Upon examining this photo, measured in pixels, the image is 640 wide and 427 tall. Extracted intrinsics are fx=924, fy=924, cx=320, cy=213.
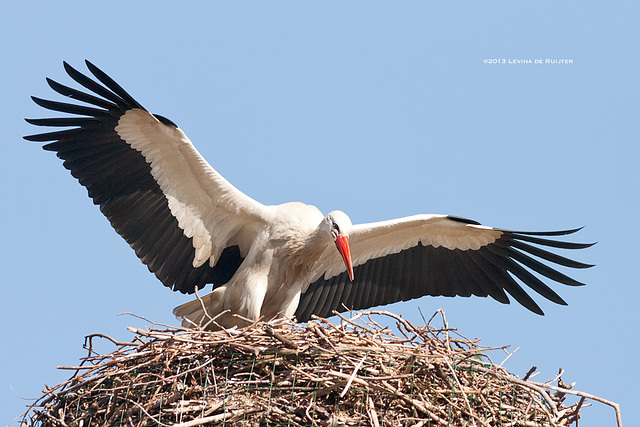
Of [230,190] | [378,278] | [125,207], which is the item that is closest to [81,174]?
[125,207]

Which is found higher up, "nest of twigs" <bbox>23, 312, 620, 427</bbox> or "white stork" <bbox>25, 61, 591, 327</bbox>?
"white stork" <bbox>25, 61, 591, 327</bbox>

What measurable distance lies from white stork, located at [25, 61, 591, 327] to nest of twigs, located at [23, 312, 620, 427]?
4.58ft

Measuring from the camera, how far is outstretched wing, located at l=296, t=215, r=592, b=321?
26.1ft

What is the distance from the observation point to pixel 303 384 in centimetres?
550

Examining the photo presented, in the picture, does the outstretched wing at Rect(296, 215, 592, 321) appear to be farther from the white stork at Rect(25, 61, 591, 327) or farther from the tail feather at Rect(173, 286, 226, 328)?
the tail feather at Rect(173, 286, 226, 328)

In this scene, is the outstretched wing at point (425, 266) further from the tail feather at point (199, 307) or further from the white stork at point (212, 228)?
the tail feather at point (199, 307)

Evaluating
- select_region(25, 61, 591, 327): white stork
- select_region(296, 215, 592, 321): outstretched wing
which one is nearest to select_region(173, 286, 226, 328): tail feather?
select_region(25, 61, 591, 327): white stork

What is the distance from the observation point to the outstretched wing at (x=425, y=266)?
795 centimetres

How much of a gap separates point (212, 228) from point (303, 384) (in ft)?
8.61

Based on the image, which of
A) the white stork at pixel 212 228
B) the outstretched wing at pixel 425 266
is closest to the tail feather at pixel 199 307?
the white stork at pixel 212 228

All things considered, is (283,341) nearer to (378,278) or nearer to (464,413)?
(464,413)

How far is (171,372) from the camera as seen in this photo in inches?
225

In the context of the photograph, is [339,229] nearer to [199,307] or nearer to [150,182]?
[199,307]

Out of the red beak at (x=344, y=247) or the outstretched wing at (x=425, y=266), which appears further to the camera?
the outstretched wing at (x=425, y=266)
